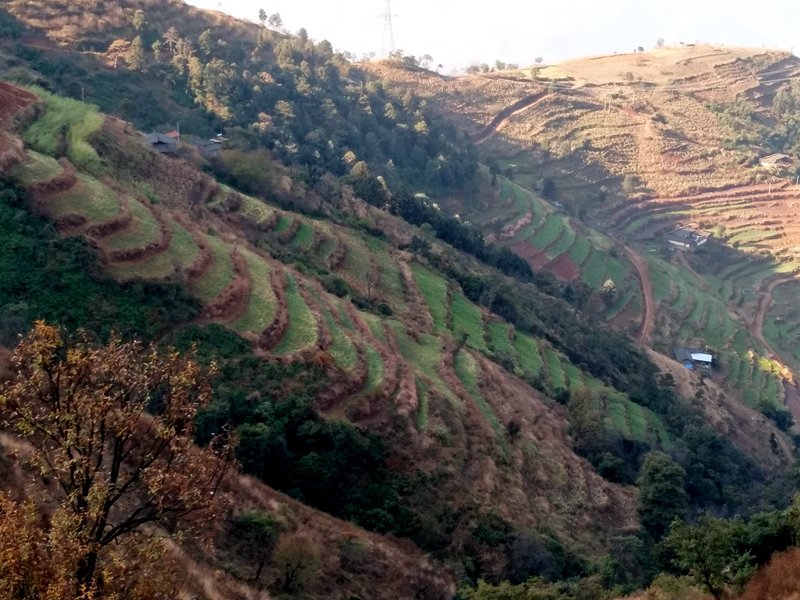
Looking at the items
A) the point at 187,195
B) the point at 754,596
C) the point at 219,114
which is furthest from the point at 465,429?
the point at 219,114

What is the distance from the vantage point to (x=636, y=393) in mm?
36531

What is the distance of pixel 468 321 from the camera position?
1313 inches

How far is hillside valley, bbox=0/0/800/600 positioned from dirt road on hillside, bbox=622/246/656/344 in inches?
8.2

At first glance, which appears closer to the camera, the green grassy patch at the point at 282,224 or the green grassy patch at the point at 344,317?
the green grassy patch at the point at 344,317

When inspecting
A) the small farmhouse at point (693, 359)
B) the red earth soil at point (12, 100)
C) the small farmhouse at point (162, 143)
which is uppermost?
the red earth soil at point (12, 100)

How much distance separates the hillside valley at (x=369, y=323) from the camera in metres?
17.0

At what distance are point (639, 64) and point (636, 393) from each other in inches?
2919

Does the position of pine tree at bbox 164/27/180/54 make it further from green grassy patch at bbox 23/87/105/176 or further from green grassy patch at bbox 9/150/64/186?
green grassy patch at bbox 9/150/64/186

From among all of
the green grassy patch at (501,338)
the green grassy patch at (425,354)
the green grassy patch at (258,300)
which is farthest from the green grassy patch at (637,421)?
the green grassy patch at (258,300)

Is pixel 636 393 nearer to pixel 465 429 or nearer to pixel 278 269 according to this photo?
pixel 465 429

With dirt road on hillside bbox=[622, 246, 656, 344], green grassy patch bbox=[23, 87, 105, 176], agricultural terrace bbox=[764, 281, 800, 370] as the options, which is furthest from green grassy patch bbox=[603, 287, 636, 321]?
green grassy patch bbox=[23, 87, 105, 176]

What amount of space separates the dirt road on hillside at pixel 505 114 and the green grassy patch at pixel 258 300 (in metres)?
55.6

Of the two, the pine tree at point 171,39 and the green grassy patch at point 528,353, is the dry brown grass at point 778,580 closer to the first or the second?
the green grassy patch at point 528,353

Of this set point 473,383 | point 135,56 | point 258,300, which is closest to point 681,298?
point 473,383
